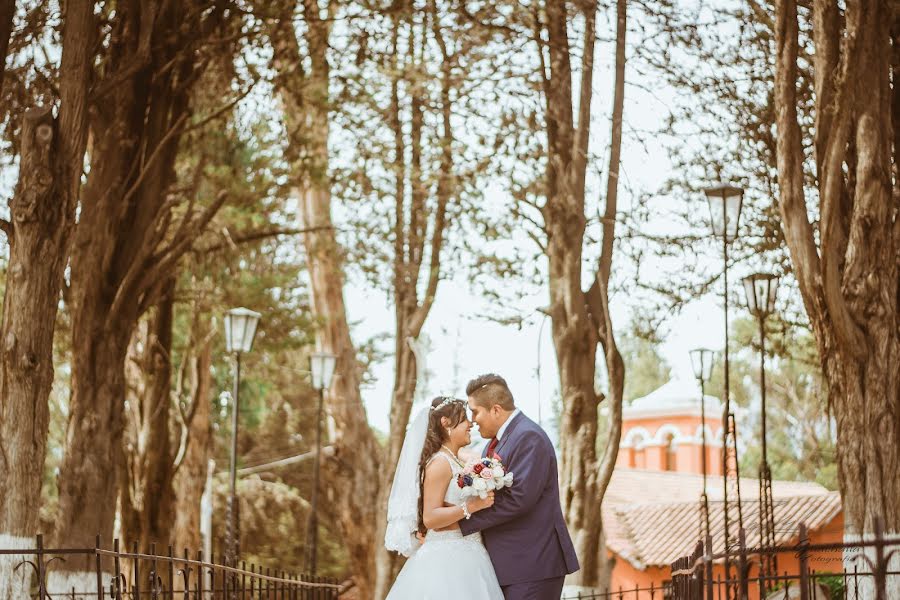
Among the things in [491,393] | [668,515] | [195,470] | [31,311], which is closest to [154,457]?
[195,470]

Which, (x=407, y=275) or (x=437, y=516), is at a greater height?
(x=407, y=275)

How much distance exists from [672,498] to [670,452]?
8173 mm

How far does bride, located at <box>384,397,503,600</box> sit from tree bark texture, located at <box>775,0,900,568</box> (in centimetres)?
461

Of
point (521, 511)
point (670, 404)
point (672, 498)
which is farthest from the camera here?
point (670, 404)

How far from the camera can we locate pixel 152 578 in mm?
7914

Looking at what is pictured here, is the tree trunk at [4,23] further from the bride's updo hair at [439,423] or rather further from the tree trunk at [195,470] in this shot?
the tree trunk at [195,470]

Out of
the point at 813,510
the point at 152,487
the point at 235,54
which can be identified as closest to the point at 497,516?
the point at 235,54

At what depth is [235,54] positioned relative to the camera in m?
14.9

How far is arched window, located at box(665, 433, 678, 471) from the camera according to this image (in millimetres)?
→ 53156

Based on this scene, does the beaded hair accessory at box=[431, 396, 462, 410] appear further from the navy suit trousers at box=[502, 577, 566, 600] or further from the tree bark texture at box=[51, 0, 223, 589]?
the tree bark texture at box=[51, 0, 223, 589]

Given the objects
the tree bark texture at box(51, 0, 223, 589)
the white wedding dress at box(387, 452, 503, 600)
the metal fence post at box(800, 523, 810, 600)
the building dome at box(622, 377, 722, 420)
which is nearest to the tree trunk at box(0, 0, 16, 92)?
the tree bark texture at box(51, 0, 223, 589)

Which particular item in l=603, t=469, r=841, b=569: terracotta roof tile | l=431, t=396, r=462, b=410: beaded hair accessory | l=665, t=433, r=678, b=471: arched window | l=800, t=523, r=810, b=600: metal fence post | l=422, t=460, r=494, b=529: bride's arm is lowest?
l=603, t=469, r=841, b=569: terracotta roof tile

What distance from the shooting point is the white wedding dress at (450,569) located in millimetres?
7324

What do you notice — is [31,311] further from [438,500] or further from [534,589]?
[534,589]
